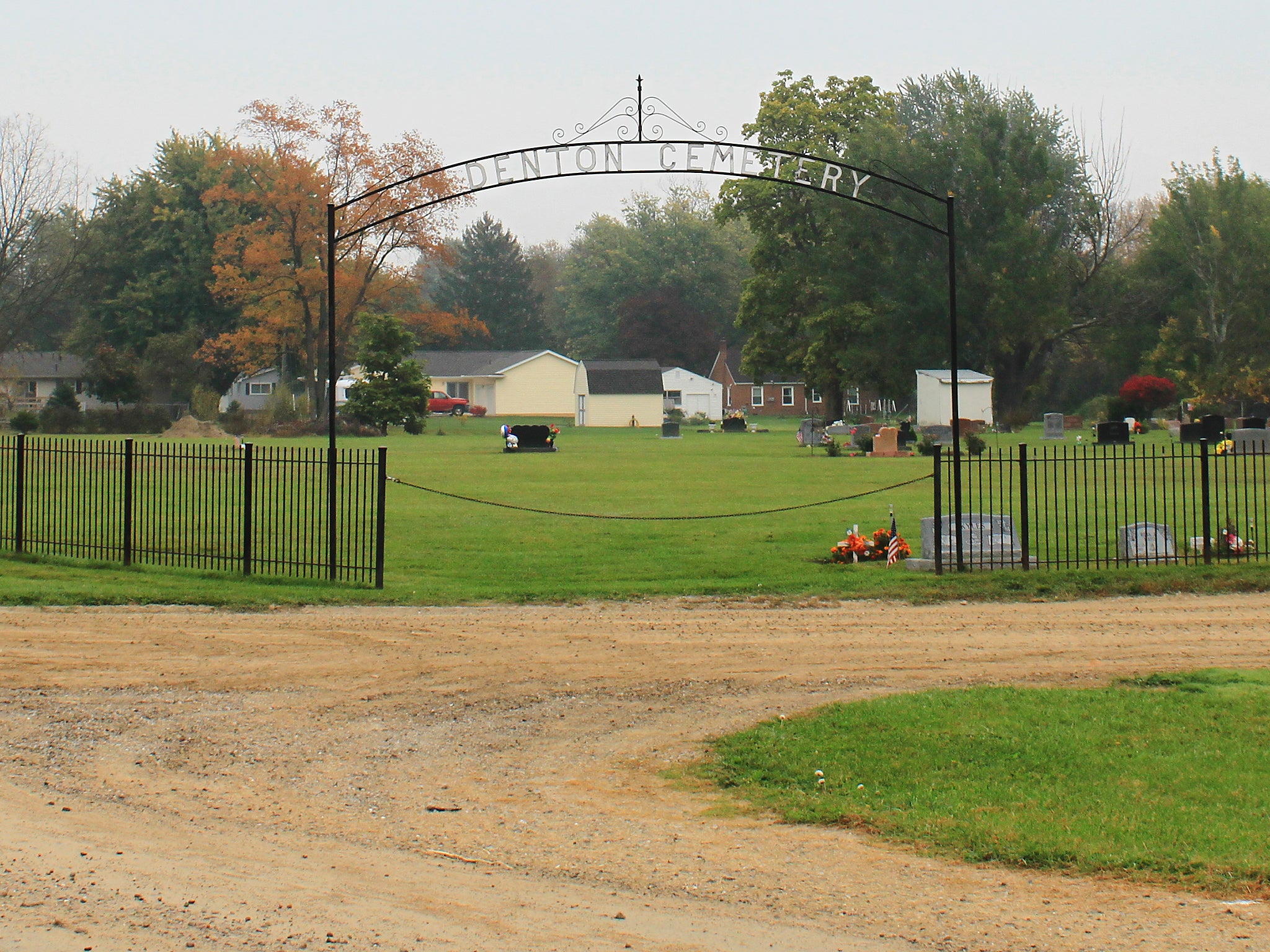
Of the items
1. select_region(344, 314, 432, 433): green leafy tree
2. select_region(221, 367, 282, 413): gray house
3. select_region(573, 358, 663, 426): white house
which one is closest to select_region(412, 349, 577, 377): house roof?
select_region(573, 358, 663, 426): white house

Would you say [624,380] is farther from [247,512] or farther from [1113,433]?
[247,512]

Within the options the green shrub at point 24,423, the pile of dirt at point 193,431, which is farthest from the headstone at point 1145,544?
the green shrub at point 24,423

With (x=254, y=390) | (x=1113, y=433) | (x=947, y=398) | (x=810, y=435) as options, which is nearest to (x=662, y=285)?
(x=254, y=390)

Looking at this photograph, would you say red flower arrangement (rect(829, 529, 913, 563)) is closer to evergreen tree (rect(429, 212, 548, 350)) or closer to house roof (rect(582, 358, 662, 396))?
house roof (rect(582, 358, 662, 396))

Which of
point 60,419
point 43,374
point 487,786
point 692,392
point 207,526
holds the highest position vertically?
point 43,374

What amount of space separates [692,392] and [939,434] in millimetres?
47842

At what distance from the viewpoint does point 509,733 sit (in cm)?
813

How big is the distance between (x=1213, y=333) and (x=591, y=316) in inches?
2335

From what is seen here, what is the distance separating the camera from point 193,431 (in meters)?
50.3

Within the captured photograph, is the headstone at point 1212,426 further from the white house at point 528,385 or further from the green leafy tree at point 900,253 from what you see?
the white house at point 528,385

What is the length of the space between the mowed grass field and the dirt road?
129 cm

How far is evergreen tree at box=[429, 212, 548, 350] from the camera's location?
346ft

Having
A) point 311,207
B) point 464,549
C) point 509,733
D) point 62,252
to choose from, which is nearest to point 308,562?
point 464,549

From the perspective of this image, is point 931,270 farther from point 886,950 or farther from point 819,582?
point 886,950
